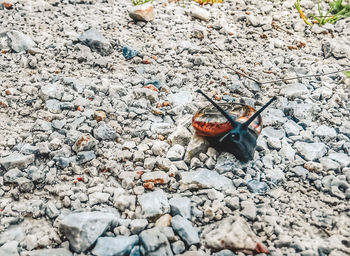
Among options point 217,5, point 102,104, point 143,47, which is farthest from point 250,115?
point 217,5

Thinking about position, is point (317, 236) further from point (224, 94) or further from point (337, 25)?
point (337, 25)

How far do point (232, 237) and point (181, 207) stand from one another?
0.37m

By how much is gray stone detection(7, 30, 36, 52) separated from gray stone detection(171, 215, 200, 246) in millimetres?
2524

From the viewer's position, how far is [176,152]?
8.36 ft

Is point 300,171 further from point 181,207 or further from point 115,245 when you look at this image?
point 115,245

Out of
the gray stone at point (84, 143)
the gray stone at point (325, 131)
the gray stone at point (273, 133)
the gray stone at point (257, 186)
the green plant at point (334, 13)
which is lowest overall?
the gray stone at point (84, 143)

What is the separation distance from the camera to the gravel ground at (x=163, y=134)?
1.98 m

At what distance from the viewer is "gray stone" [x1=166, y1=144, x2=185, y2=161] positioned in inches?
99.1

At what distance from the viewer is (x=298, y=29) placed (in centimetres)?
415

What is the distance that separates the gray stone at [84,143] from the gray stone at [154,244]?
0.88 m

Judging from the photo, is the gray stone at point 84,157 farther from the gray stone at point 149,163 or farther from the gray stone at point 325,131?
the gray stone at point 325,131

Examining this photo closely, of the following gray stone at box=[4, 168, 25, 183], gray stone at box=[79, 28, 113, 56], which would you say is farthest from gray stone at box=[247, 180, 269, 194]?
gray stone at box=[79, 28, 113, 56]

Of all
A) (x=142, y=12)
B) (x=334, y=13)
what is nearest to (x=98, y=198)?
(x=142, y=12)

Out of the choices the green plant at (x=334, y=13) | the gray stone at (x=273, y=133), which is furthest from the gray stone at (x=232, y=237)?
the green plant at (x=334, y=13)
